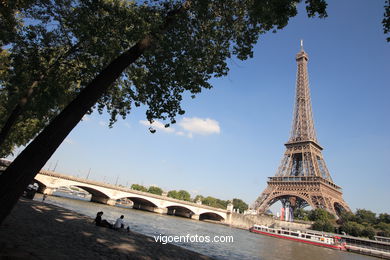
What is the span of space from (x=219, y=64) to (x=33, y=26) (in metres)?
9.62

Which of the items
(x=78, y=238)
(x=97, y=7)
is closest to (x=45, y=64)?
(x=97, y=7)

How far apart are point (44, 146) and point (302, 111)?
82.1 metres

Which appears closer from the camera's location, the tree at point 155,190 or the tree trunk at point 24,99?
the tree trunk at point 24,99

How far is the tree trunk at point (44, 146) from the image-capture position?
15.9 ft

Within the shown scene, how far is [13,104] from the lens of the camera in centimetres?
1578

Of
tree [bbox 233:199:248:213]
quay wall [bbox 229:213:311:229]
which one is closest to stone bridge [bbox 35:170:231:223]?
quay wall [bbox 229:213:311:229]

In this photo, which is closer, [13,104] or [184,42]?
[184,42]

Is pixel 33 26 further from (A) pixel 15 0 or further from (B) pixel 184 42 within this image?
(B) pixel 184 42

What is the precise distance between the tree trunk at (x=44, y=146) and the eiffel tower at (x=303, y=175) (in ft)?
207

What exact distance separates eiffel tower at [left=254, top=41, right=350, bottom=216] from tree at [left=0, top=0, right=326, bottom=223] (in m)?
59.0

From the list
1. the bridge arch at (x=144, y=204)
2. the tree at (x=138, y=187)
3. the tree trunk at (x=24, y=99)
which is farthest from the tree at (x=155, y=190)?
the tree trunk at (x=24, y=99)

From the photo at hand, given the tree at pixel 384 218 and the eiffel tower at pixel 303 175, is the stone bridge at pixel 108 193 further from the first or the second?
the tree at pixel 384 218

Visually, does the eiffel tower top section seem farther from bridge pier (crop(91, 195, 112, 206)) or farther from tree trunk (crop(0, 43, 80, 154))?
tree trunk (crop(0, 43, 80, 154))

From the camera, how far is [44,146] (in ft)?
17.9
